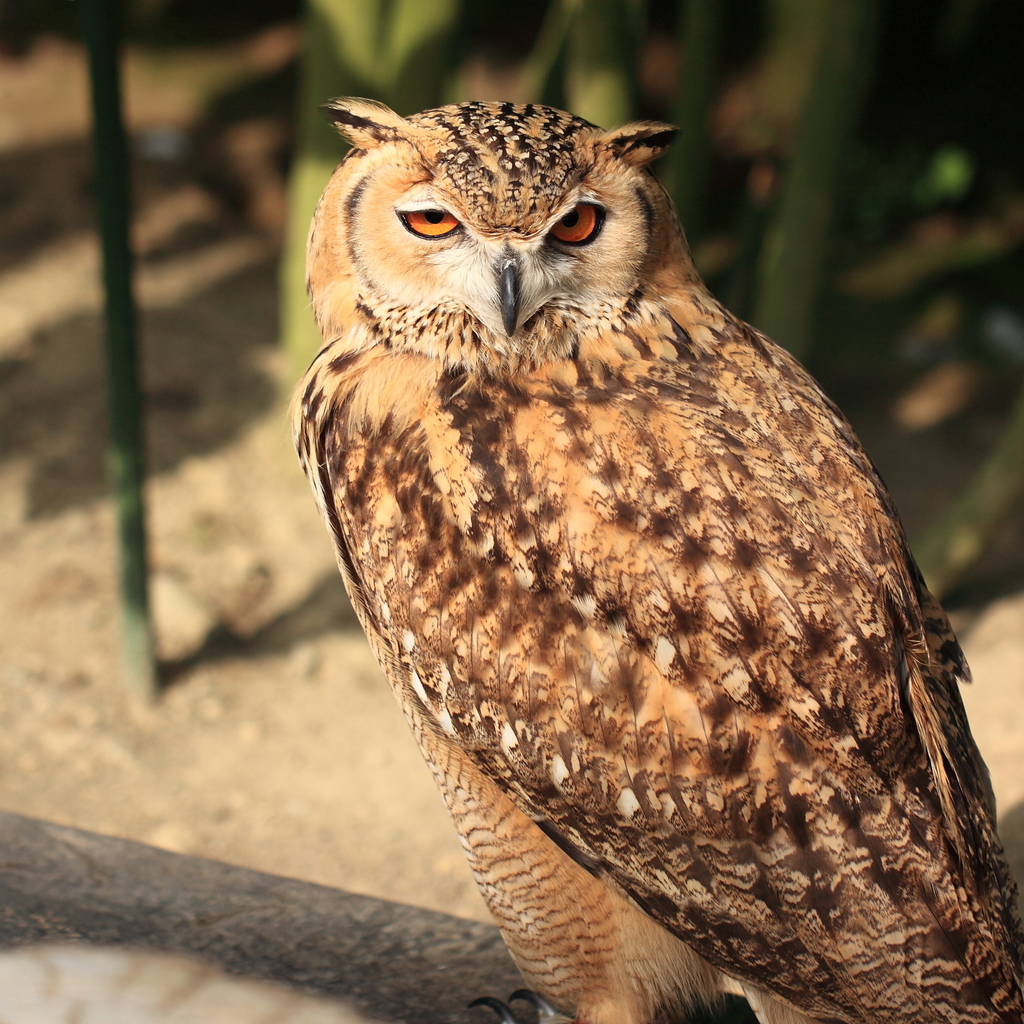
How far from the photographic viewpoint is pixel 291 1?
8.45 m

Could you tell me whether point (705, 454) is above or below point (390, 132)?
below

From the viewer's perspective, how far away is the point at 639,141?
1.90m

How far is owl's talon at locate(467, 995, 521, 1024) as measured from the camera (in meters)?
2.16

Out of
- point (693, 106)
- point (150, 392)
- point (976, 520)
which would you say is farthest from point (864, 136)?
point (150, 392)

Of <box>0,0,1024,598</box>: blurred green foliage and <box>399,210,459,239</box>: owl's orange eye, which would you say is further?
<box>0,0,1024,598</box>: blurred green foliage

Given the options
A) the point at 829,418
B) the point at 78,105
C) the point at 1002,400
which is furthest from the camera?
the point at 78,105

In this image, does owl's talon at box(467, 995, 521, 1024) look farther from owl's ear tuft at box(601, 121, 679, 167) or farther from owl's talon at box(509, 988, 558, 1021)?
owl's ear tuft at box(601, 121, 679, 167)

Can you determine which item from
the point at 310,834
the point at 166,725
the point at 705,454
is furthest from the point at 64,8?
the point at 705,454

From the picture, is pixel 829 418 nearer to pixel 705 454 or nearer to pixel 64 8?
pixel 705 454

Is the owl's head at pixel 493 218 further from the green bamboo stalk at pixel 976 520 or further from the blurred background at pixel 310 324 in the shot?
the green bamboo stalk at pixel 976 520

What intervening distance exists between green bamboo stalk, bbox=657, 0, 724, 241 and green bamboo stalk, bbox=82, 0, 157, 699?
217cm

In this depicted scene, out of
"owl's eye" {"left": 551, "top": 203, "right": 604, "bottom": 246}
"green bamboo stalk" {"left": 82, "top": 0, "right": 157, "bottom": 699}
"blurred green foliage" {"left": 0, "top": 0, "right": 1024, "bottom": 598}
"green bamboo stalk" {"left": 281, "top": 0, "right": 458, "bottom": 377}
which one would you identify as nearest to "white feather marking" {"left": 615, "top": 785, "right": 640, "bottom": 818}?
"owl's eye" {"left": 551, "top": 203, "right": 604, "bottom": 246}

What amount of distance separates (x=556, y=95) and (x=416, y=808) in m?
2.64

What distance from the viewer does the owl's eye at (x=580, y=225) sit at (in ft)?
6.02
